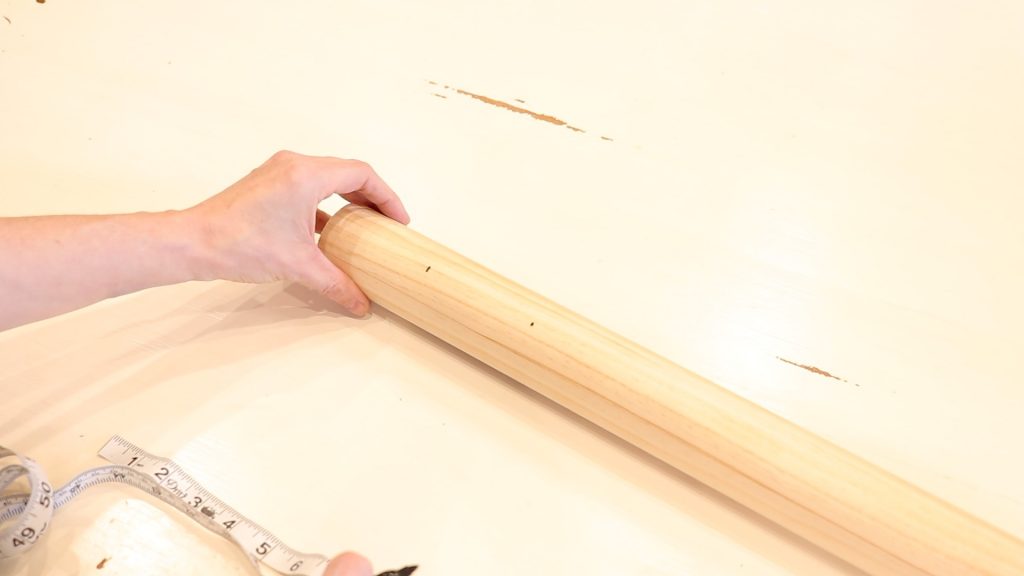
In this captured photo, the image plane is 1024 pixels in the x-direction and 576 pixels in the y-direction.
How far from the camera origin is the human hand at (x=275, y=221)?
852 millimetres

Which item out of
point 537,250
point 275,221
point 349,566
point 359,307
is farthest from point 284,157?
point 349,566

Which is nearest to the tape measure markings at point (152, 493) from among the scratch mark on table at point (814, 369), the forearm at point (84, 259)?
the forearm at point (84, 259)

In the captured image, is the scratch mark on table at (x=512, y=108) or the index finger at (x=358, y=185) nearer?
the index finger at (x=358, y=185)

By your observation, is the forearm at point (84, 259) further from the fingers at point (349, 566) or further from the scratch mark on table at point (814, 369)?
the scratch mark on table at point (814, 369)

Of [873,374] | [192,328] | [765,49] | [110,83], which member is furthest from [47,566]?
[765,49]

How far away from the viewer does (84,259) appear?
80 cm

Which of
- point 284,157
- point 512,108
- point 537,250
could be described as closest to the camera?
point 284,157

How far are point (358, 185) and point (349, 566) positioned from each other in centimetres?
47

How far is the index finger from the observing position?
2.90ft

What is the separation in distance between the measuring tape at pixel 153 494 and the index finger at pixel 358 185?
1.32 feet

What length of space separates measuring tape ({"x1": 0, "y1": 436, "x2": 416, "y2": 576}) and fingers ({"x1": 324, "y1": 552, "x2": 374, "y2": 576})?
0.01m

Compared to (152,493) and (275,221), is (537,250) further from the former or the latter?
(152,493)

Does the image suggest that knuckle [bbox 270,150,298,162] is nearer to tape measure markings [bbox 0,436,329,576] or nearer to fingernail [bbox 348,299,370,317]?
fingernail [bbox 348,299,370,317]

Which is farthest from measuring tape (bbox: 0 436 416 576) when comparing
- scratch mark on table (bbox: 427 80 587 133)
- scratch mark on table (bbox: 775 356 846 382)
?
scratch mark on table (bbox: 427 80 587 133)
